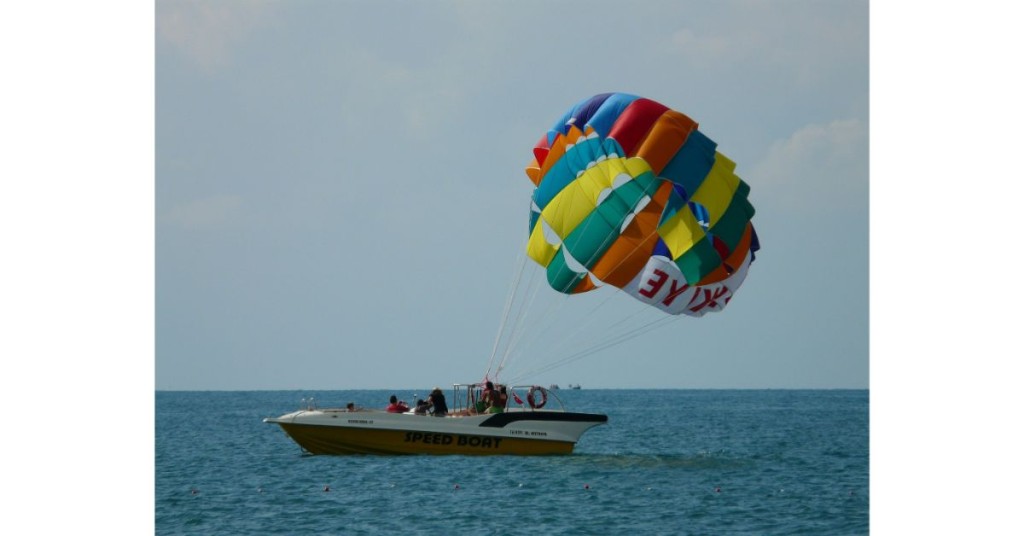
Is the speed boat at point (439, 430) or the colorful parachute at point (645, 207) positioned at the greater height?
the colorful parachute at point (645, 207)

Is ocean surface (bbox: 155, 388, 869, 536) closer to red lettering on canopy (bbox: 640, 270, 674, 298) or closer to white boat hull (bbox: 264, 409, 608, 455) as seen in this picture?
white boat hull (bbox: 264, 409, 608, 455)

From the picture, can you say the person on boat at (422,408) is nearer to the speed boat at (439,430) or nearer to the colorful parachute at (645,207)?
the speed boat at (439,430)

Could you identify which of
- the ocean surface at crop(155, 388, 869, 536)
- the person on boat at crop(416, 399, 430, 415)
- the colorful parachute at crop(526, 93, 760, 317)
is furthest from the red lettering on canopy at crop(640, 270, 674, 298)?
the person on boat at crop(416, 399, 430, 415)

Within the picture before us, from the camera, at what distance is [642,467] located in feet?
72.9

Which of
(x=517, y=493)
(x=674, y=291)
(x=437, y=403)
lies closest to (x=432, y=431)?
(x=437, y=403)

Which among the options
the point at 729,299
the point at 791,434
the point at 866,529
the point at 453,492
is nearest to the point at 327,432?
the point at 453,492

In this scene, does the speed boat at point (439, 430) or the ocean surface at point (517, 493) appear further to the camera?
the speed boat at point (439, 430)

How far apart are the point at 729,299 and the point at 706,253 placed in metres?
1.28

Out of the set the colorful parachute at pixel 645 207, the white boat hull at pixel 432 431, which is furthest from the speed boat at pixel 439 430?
the colorful parachute at pixel 645 207

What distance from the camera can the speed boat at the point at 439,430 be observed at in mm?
21406

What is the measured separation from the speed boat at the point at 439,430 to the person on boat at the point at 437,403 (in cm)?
16

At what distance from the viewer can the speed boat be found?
21406 mm

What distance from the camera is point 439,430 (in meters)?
21.4

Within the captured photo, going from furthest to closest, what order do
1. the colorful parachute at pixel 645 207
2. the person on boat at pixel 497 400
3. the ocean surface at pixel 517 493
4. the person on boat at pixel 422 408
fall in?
the person on boat at pixel 422 408, the person on boat at pixel 497 400, the colorful parachute at pixel 645 207, the ocean surface at pixel 517 493
